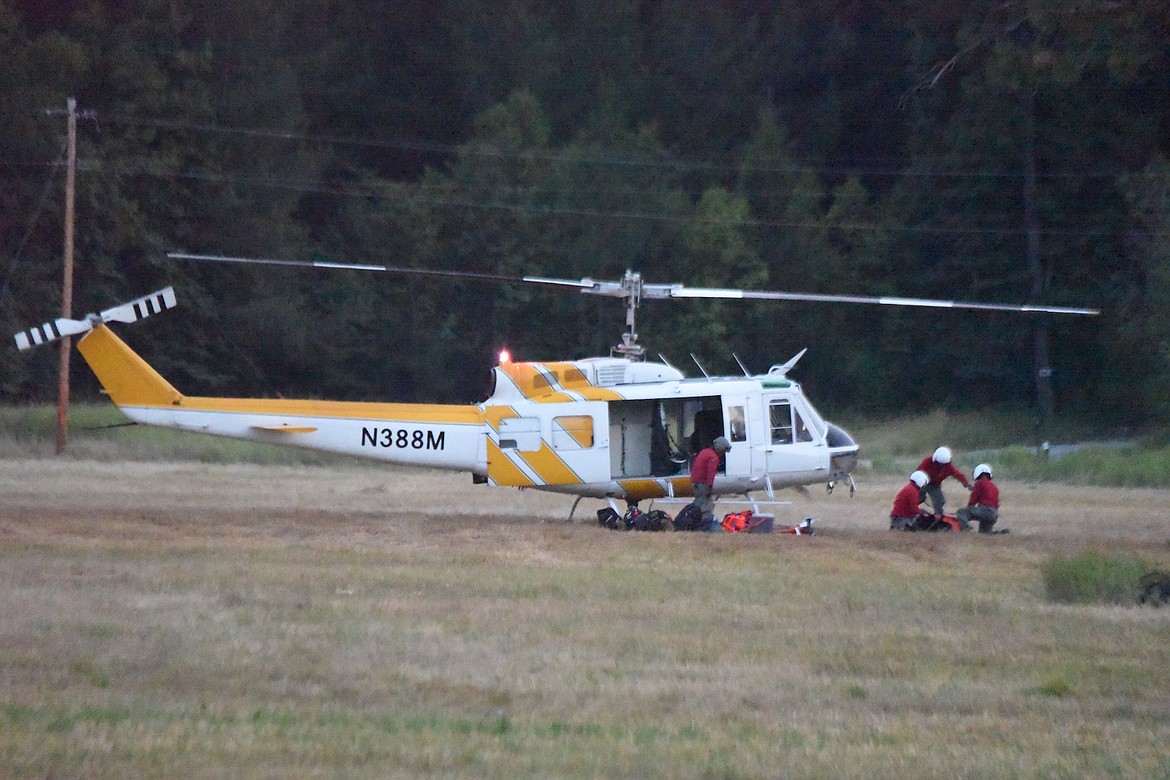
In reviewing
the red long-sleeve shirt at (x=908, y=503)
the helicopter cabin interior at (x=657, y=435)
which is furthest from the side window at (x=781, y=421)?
the red long-sleeve shirt at (x=908, y=503)

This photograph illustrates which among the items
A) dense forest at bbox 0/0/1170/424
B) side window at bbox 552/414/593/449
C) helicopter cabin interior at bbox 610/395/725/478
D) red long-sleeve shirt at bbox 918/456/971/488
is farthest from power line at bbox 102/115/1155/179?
side window at bbox 552/414/593/449

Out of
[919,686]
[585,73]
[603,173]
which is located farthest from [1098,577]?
[585,73]

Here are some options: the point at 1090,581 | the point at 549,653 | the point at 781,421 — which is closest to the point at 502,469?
the point at 781,421

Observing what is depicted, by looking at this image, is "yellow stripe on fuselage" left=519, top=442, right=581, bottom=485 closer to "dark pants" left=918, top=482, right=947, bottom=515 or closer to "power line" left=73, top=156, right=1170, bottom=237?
"dark pants" left=918, top=482, right=947, bottom=515

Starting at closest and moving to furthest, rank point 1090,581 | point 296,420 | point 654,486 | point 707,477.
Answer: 1. point 1090,581
2. point 707,477
3. point 296,420
4. point 654,486

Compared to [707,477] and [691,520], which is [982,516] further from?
[691,520]

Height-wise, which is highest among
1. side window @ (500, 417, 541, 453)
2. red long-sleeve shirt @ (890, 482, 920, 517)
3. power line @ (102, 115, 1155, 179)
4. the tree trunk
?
power line @ (102, 115, 1155, 179)

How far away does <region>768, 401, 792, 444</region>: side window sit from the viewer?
16.9 meters

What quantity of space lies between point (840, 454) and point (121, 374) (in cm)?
848

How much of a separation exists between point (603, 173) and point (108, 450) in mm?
21601

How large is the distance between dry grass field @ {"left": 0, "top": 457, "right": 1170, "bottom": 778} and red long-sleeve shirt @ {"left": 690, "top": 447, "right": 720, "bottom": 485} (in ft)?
3.46

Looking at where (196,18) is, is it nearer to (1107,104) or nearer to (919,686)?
(1107,104)

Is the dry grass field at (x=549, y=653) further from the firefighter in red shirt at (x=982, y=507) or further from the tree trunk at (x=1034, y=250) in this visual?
the tree trunk at (x=1034, y=250)

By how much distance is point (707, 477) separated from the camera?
15953 mm
